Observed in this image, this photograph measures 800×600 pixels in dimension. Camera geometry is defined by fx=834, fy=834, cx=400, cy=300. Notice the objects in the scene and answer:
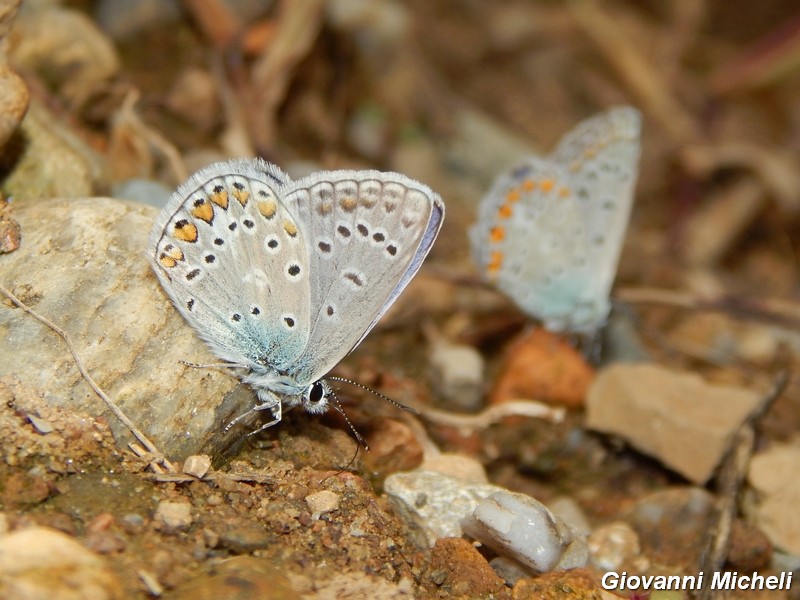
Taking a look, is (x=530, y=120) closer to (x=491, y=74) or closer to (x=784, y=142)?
(x=491, y=74)

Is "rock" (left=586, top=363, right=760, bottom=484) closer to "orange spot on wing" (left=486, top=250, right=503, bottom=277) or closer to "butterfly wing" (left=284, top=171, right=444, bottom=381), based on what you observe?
"orange spot on wing" (left=486, top=250, right=503, bottom=277)

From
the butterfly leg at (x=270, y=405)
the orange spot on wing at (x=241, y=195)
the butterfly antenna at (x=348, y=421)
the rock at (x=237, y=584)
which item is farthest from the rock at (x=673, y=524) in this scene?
the orange spot on wing at (x=241, y=195)

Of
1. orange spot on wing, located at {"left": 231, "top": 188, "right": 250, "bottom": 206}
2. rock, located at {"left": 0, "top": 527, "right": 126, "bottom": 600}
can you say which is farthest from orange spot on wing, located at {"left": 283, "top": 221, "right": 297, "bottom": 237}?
rock, located at {"left": 0, "top": 527, "right": 126, "bottom": 600}

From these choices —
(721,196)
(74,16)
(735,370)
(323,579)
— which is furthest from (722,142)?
(323,579)

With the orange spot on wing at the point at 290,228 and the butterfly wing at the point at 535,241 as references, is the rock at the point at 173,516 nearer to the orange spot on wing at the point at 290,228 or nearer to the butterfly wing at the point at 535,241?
the orange spot on wing at the point at 290,228

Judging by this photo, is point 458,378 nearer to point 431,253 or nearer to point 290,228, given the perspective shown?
point 431,253

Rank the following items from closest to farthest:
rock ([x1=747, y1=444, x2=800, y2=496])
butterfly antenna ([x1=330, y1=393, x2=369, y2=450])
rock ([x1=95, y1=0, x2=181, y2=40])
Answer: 1. butterfly antenna ([x1=330, y1=393, x2=369, y2=450])
2. rock ([x1=747, y1=444, x2=800, y2=496])
3. rock ([x1=95, y1=0, x2=181, y2=40])

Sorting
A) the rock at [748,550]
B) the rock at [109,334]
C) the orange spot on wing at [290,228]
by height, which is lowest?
the rock at [748,550]
